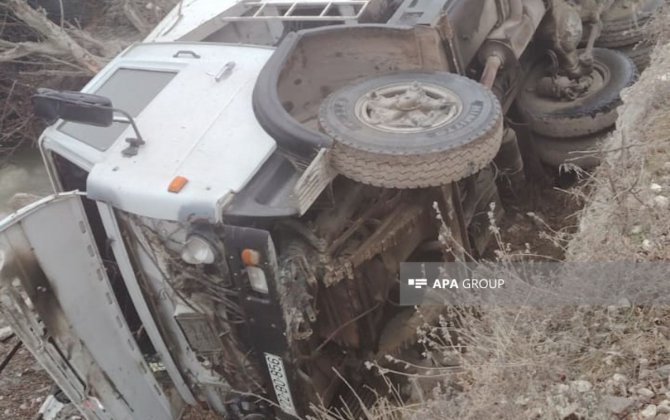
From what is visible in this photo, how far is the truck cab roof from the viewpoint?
312cm

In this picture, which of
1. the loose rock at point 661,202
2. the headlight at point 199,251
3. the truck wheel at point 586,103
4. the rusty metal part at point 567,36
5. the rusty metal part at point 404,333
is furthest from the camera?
the rusty metal part at point 567,36

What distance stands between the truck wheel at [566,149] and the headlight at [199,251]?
2653 mm

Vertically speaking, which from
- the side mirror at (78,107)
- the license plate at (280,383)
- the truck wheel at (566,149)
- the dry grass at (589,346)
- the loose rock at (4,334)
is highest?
the side mirror at (78,107)

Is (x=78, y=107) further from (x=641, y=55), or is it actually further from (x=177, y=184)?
(x=641, y=55)

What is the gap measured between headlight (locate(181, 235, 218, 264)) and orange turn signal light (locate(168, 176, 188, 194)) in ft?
0.70

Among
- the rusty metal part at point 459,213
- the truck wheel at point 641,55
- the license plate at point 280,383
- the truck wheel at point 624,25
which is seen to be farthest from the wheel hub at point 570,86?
the license plate at point 280,383

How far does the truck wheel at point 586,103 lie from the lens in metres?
4.81

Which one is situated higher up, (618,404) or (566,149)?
(618,404)

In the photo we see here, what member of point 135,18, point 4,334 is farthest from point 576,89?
point 135,18

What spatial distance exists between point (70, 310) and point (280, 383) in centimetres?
99

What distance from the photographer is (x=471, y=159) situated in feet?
10.3

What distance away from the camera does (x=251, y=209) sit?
2.98m

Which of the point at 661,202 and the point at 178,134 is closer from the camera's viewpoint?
the point at 661,202

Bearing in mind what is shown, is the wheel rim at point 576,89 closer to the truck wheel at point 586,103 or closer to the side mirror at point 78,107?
the truck wheel at point 586,103
